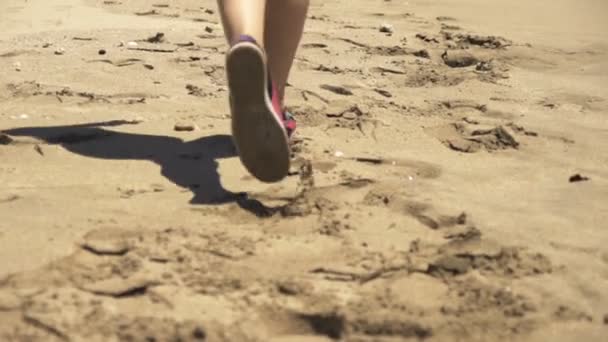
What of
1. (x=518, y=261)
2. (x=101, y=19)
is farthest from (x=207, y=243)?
(x=101, y=19)

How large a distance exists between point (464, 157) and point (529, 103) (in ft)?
2.86

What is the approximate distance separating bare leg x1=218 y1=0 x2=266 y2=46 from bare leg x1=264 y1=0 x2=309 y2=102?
25cm

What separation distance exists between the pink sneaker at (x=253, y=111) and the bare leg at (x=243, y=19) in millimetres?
57

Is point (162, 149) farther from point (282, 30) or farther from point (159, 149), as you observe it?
point (282, 30)

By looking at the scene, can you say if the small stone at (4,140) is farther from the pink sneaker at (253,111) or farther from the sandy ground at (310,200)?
the pink sneaker at (253,111)

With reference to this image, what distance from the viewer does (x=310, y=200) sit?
2.18 meters

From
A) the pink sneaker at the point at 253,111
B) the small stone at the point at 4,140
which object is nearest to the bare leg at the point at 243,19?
the pink sneaker at the point at 253,111

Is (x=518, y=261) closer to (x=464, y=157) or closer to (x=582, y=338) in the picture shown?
(x=582, y=338)

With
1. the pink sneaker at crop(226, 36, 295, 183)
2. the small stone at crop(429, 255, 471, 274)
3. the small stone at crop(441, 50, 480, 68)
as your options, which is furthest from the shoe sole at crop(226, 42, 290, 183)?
the small stone at crop(441, 50, 480, 68)

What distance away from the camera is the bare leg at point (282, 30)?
243 centimetres

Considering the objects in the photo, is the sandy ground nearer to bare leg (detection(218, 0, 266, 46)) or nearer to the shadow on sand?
the shadow on sand

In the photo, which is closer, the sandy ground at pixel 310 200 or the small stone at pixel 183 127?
the sandy ground at pixel 310 200

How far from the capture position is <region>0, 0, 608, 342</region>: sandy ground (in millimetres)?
1610

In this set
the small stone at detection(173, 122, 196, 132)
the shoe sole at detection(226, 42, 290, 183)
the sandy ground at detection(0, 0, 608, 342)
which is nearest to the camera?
the sandy ground at detection(0, 0, 608, 342)
